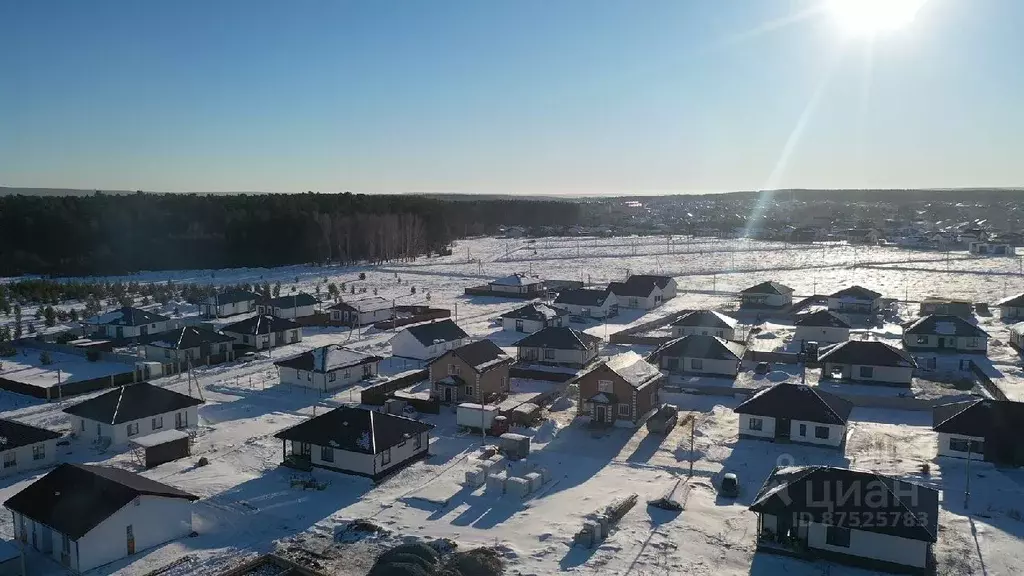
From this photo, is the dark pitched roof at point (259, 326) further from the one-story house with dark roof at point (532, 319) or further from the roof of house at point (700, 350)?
the roof of house at point (700, 350)

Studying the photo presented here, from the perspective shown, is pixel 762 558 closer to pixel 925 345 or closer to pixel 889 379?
pixel 889 379

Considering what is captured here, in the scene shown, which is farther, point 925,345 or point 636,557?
point 925,345

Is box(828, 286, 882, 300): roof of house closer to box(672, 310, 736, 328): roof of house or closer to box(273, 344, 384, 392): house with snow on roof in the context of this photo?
box(672, 310, 736, 328): roof of house

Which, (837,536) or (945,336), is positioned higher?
(945,336)

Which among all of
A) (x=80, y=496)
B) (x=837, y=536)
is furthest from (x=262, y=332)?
(x=837, y=536)

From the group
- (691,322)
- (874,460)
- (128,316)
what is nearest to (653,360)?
(691,322)

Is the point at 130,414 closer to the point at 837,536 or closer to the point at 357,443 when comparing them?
the point at 357,443
